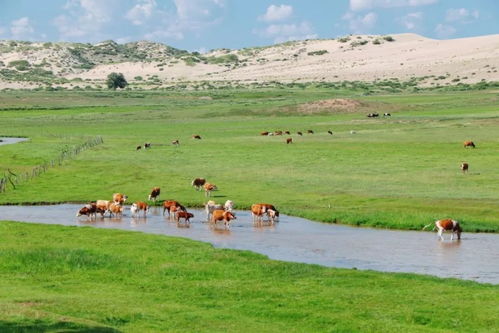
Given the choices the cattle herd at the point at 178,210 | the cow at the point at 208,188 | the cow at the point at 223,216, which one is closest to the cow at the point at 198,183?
the cow at the point at 208,188

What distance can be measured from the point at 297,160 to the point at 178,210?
73.7 feet

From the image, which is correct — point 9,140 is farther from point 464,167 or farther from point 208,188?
point 464,167

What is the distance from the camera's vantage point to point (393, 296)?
86.6 ft

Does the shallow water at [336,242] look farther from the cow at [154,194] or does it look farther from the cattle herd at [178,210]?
the cow at [154,194]

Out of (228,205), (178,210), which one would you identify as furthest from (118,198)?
(228,205)

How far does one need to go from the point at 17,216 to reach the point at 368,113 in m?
74.8

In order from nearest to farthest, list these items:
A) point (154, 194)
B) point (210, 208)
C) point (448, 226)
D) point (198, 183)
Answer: point (448, 226), point (210, 208), point (154, 194), point (198, 183)

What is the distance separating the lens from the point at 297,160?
66875 millimetres

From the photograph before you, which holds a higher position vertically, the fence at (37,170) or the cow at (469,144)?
the cow at (469,144)

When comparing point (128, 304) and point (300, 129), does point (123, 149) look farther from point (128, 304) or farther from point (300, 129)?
point (128, 304)

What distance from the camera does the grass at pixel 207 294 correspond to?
2291cm

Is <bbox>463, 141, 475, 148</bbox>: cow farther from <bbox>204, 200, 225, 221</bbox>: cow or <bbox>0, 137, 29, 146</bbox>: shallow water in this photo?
<bbox>0, 137, 29, 146</bbox>: shallow water

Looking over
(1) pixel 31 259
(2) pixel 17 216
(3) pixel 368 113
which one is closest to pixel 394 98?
(3) pixel 368 113

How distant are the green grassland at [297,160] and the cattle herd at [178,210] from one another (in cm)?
209
